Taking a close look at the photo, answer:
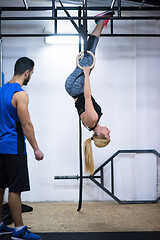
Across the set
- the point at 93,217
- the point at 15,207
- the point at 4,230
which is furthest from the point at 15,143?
the point at 93,217

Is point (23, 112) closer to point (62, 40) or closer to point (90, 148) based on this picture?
point (90, 148)

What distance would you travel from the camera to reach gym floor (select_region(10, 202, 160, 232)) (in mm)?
3559

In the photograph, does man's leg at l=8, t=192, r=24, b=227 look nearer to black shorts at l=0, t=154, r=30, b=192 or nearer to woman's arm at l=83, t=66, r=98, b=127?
black shorts at l=0, t=154, r=30, b=192

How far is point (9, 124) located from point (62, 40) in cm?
186

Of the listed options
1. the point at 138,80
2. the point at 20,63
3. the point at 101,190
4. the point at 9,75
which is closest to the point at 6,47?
the point at 9,75

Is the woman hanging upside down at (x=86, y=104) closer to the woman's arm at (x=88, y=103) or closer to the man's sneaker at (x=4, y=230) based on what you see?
the woman's arm at (x=88, y=103)

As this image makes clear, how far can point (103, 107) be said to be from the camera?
15.5 feet

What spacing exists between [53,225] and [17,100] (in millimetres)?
1557

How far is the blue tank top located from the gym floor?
3.38 feet

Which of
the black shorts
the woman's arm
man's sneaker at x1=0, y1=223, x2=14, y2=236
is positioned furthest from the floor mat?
the woman's arm

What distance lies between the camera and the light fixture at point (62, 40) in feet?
14.5

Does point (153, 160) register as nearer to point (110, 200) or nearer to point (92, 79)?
point (110, 200)

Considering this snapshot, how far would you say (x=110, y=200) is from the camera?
15.5ft

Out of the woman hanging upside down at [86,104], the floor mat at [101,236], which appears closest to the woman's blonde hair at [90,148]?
the woman hanging upside down at [86,104]
